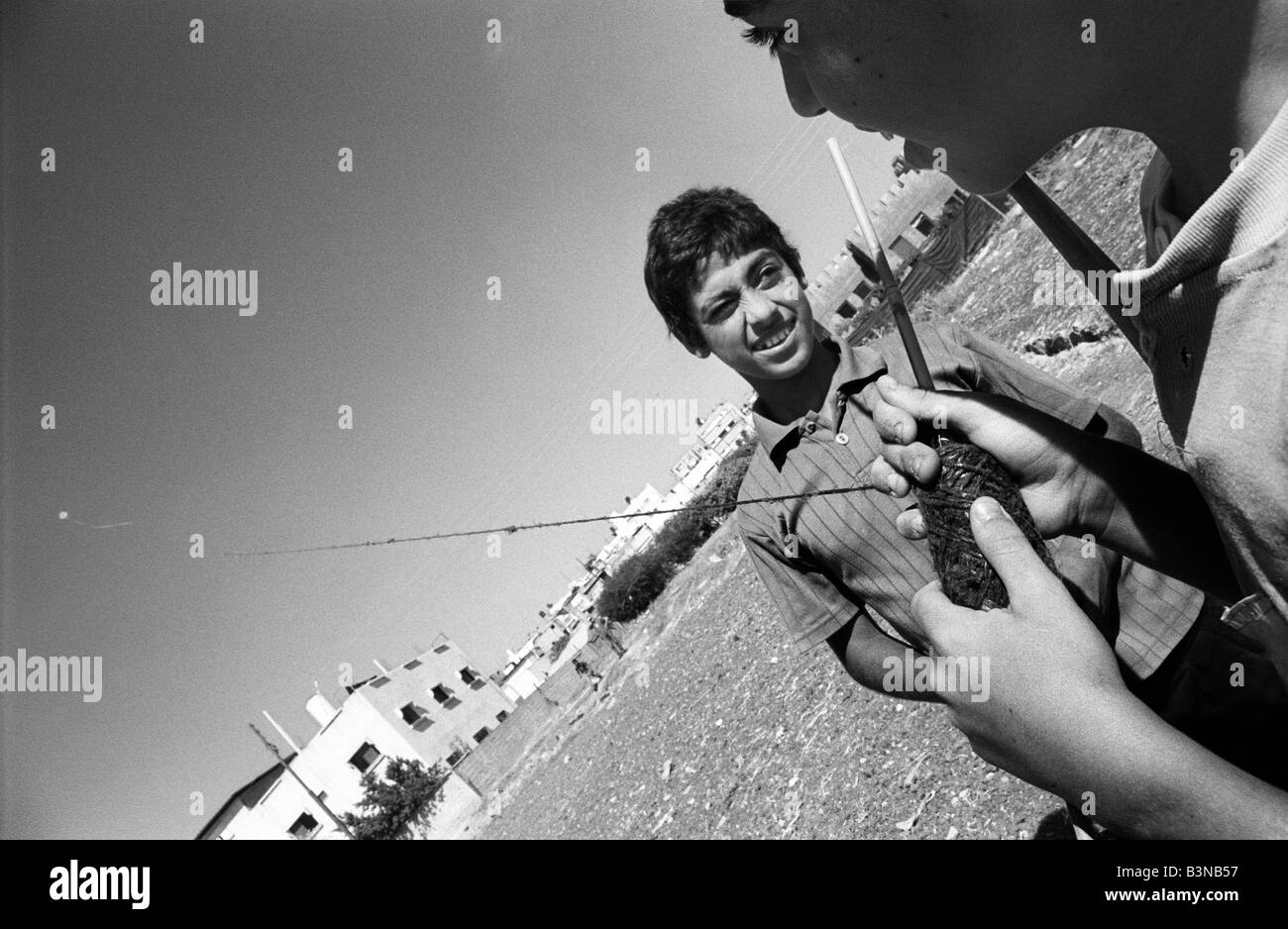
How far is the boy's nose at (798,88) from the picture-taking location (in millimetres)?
1244

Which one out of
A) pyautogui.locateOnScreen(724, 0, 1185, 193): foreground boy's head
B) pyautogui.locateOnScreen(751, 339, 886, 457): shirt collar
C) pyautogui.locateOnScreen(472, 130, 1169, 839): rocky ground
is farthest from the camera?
pyautogui.locateOnScreen(472, 130, 1169, 839): rocky ground

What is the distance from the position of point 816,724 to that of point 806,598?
12.2 feet

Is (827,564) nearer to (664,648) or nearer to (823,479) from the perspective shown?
(823,479)

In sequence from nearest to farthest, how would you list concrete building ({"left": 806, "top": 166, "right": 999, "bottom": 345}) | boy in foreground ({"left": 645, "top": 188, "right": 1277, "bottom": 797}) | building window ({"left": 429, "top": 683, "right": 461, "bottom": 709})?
1. boy in foreground ({"left": 645, "top": 188, "right": 1277, "bottom": 797})
2. concrete building ({"left": 806, "top": 166, "right": 999, "bottom": 345})
3. building window ({"left": 429, "top": 683, "right": 461, "bottom": 709})

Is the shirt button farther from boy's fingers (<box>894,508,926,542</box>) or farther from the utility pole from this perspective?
the utility pole

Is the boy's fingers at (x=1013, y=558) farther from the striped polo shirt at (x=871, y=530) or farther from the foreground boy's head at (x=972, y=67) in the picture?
the striped polo shirt at (x=871, y=530)

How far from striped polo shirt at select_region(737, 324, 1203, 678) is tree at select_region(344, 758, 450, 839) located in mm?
25571

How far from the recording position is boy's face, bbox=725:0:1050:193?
952 mm

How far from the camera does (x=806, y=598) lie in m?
2.11

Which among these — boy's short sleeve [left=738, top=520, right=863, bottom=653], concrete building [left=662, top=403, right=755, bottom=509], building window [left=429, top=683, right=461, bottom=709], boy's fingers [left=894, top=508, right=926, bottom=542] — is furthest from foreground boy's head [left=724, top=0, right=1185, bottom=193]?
concrete building [left=662, top=403, right=755, bottom=509]

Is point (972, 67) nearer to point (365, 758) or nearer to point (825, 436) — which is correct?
point (825, 436)
